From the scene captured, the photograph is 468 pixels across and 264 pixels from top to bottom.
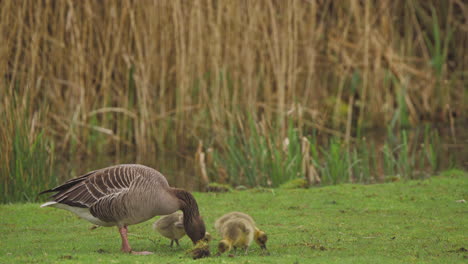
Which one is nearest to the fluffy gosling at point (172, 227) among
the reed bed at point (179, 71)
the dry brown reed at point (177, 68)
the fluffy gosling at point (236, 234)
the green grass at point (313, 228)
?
the green grass at point (313, 228)

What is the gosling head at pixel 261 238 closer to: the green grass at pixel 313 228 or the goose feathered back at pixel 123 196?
the green grass at pixel 313 228

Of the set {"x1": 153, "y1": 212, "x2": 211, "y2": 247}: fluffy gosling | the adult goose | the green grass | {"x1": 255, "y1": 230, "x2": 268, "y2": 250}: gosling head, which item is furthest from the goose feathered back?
{"x1": 255, "y1": 230, "x2": 268, "y2": 250}: gosling head

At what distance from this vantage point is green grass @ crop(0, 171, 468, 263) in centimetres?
661

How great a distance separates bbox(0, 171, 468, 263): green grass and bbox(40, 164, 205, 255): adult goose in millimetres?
324

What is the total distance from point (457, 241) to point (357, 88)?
34.8 ft

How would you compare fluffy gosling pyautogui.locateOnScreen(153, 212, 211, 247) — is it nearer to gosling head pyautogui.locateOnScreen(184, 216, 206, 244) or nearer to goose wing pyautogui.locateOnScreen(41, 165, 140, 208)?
gosling head pyautogui.locateOnScreen(184, 216, 206, 244)

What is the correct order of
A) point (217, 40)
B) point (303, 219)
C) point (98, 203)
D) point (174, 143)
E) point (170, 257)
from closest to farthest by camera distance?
point (170, 257), point (98, 203), point (303, 219), point (217, 40), point (174, 143)

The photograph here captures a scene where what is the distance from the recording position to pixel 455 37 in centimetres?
1948

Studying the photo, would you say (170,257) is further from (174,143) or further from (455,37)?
(455,37)

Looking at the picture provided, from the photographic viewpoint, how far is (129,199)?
7125mm

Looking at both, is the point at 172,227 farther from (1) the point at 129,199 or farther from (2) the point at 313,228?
(2) the point at 313,228

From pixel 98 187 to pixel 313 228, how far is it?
2352 millimetres

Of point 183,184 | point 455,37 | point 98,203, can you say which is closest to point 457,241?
point 98,203

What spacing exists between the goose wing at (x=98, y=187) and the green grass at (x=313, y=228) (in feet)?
1.55
